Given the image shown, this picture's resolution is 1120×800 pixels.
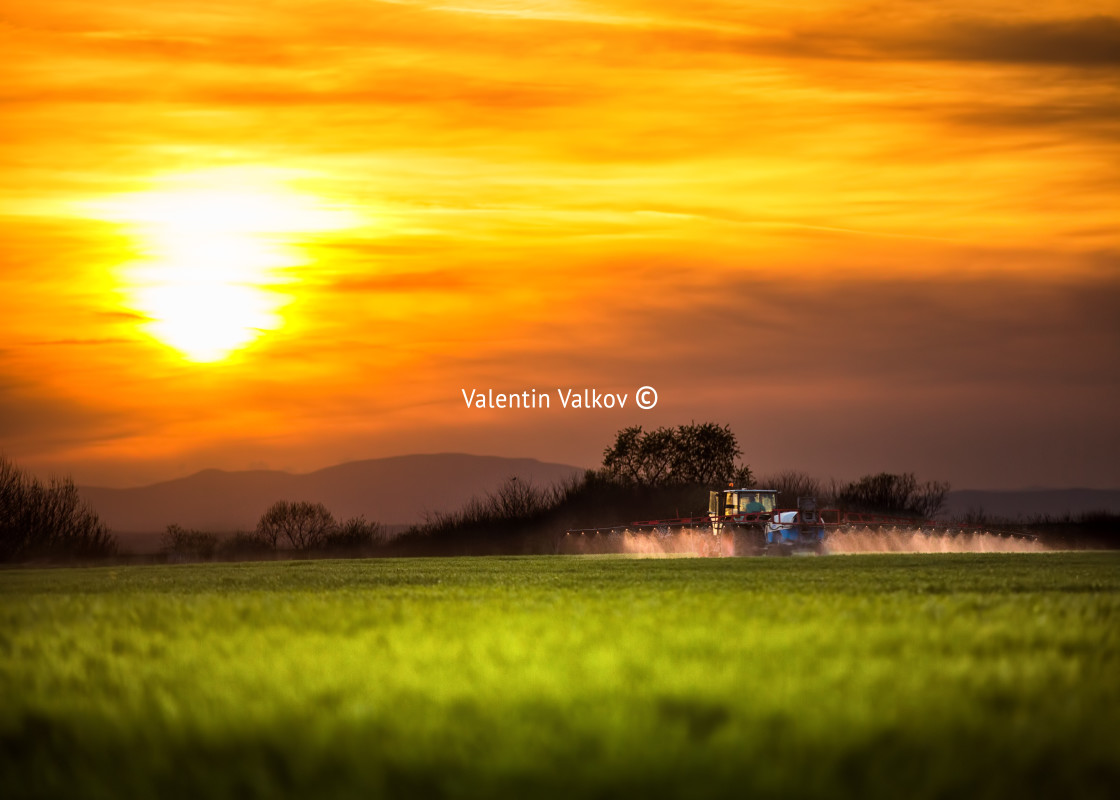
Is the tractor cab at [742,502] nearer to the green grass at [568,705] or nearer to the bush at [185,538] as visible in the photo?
the bush at [185,538]

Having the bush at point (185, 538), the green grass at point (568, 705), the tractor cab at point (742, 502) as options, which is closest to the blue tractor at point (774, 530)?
the tractor cab at point (742, 502)

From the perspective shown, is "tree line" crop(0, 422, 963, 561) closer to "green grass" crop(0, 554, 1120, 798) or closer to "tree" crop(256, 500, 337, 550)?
"tree" crop(256, 500, 337, 550)

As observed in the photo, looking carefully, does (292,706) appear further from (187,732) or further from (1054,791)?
(1054,791)

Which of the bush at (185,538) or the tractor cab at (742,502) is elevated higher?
the tractor cab at (742,502)

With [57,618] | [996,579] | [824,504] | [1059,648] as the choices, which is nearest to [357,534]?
[824,504]

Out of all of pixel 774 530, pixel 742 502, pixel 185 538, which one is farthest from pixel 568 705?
pixel 185 538

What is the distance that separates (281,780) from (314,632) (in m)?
3.63

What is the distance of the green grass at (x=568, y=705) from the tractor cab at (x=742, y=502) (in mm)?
29028

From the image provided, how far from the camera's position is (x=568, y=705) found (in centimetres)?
443

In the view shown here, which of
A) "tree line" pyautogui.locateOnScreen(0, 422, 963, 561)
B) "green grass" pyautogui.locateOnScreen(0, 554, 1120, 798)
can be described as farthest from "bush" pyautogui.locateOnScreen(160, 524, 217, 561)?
"green grass" pyautogui.locateOnScreen(0, 554, 1120, 798)

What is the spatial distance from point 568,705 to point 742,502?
3352 cm

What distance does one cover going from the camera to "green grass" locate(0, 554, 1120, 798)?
11.6 feet

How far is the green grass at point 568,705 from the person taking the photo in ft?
11.6

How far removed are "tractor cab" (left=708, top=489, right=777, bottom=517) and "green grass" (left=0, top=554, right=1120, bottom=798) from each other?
95.2 feet
